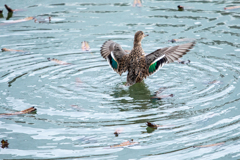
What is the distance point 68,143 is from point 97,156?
0.53 m

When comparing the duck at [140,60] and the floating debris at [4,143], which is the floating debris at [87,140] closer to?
the floating debris at [4,143]

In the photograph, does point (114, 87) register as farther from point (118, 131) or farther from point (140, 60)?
point (118, 131)

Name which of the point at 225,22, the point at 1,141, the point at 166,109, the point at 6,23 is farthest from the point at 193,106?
the point at 6,23

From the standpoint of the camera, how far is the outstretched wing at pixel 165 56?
285 inches

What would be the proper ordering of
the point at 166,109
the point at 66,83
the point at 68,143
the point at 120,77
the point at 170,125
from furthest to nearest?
the point at 120,77, the point at 66,83, the point at 166,109, the point at 170,125, the point at 68,143

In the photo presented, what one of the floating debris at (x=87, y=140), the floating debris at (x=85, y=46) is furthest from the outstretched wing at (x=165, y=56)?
the floating debris at (x=87, y=140)

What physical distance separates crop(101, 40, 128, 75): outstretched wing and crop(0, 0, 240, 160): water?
24cm

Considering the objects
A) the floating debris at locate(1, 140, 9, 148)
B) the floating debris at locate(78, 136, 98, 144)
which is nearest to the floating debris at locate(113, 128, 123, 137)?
the floating debris at locate(78, 136, 98, 144)

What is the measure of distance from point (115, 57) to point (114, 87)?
0.91 m

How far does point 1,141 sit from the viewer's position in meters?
4.96

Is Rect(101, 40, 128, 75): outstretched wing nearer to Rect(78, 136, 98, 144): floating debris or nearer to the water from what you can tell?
the water

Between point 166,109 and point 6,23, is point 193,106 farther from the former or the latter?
point 6,23

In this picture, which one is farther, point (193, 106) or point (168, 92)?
point (168, 92)

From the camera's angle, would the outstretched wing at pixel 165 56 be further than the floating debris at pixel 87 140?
Yes
